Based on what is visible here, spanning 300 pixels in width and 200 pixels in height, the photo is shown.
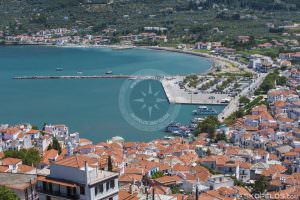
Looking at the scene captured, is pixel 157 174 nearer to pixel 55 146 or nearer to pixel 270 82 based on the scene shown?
pixel 55 146

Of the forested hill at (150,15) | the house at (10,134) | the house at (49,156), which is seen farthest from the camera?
the forested hill at (150,15)

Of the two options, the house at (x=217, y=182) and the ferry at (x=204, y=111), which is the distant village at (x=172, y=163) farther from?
the ferry at (x=204, y=111)

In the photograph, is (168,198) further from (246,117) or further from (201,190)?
(246,117)

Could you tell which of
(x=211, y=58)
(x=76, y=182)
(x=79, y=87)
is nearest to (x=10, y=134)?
(x=76, y=182)

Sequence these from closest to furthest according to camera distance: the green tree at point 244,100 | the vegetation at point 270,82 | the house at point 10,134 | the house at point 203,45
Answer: the house at point 10,134 < the green tree at point 244,100 < the vegetation at point 270,82 < the house at point 203,45

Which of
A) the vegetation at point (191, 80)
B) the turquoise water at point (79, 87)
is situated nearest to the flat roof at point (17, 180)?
the turquoise water at point (79, 87)

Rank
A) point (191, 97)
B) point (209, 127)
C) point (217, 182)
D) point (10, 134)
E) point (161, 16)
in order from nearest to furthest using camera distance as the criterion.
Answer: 1. point (217, 182)
2. point (10, 134)
3. point (209, 127)
4. point (191, 97)
5. point (161, 16)

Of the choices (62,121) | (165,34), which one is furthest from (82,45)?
(62,121)
